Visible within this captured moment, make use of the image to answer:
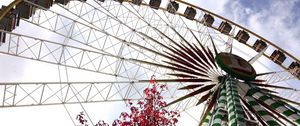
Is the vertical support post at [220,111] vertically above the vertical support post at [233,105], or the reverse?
the vertical support post at [233,105]

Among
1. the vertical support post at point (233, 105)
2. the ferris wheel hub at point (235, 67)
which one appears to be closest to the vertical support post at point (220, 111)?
the vertical support post at point (233, 105)

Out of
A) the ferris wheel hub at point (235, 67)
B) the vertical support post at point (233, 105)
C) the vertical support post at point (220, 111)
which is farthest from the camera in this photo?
the ferris wheel hub at point (235, 67)

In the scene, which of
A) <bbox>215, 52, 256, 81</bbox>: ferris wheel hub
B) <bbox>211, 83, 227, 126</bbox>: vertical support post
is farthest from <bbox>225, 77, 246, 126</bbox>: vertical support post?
<bbox>215, 52, 256, 81</bbox>: ferris wheel hub

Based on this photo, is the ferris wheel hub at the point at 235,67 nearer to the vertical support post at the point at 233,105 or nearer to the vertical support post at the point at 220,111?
the vertical support post at the point at 233,105

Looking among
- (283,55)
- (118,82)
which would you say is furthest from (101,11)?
(283,55)

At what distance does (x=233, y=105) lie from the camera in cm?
1503

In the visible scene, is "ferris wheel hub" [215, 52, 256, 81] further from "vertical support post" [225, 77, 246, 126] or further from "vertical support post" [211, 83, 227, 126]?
"vertical support post" [211, 83, 227, 126]

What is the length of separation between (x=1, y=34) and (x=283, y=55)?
70.2 feet

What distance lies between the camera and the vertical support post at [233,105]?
1358 centimetres

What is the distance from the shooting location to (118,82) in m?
20.2

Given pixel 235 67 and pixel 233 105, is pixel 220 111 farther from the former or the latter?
pixel 235 67

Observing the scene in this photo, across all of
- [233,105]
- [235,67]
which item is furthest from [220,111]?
[235,67]

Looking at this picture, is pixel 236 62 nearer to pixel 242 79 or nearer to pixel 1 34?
pixel 242 79

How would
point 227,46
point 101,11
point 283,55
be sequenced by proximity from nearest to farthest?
point 101,11 < point 227,46 < point 283,55
